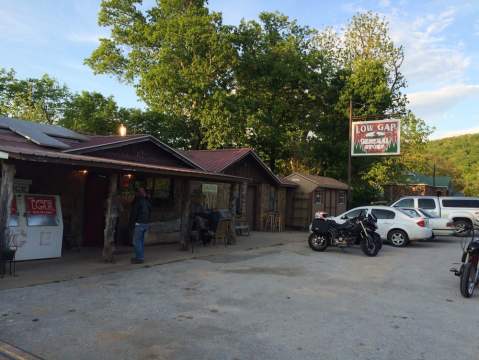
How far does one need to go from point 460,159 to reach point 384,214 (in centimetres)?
7776

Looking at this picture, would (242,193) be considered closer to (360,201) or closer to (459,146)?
(360,201)

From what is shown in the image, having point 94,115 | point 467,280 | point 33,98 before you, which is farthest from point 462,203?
point 33,98

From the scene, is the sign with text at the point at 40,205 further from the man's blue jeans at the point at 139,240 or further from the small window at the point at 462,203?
the small window at the point at 462,203

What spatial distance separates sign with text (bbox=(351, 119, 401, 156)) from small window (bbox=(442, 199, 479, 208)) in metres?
3.32

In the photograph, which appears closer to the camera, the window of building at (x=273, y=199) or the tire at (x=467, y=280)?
the tire at (x=467, y=280)

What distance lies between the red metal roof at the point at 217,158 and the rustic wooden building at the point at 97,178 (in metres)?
2.10

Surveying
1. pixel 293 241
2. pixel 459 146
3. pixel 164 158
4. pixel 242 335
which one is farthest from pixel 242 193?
pixel 459 146

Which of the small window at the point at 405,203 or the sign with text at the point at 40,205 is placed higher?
the small window at the point at 405,203

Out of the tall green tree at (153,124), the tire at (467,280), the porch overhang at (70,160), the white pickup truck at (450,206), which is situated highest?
the tall green tree at (153,124)

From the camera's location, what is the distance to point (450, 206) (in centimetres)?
2042

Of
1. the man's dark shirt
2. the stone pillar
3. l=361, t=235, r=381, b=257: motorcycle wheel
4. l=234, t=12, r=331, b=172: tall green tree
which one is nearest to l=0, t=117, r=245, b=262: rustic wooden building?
the man's dark shirt

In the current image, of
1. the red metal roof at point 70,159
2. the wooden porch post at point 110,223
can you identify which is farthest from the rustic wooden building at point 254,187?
the wooden porch post at point 110,223

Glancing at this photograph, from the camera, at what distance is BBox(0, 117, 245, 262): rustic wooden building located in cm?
1033

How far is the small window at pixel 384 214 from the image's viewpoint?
16.5m
